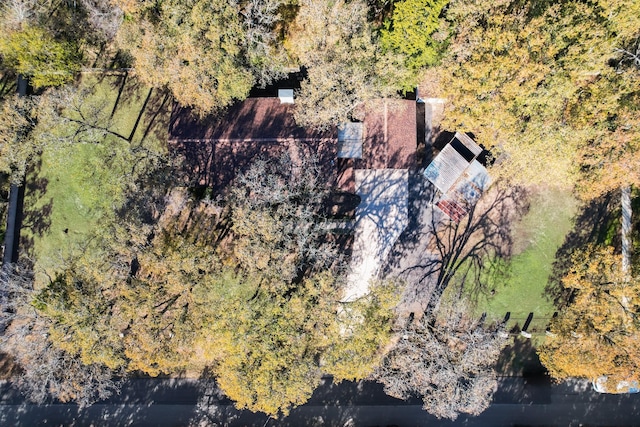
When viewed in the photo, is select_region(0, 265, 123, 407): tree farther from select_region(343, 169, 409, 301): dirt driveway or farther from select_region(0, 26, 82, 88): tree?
select_region(343, 169, 409, 301): dirt driveway

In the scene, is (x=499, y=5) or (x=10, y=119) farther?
(x=10, y=119)

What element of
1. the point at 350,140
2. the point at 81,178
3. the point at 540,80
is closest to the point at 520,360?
the point at 540,80

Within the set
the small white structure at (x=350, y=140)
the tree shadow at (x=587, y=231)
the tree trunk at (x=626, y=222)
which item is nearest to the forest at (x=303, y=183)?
the small white structure at (x=350, y=140)

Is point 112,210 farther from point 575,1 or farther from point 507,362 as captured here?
point 575,1

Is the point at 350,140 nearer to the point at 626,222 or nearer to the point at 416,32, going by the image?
the point at 416,32

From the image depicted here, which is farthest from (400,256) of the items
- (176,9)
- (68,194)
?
(68,194)

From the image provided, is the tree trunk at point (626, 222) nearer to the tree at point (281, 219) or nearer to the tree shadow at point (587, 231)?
the tree shadow at point (587, 231)

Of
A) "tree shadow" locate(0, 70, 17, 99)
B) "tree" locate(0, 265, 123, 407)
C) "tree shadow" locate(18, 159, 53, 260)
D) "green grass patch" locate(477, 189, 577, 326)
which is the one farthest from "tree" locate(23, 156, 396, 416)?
"tree shadow" locate(0, 70, 17, 99)
